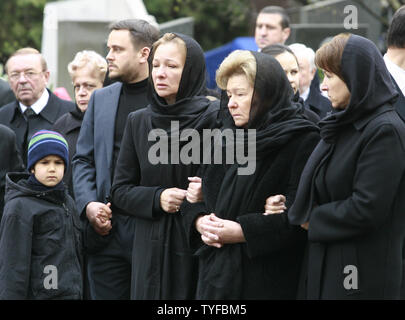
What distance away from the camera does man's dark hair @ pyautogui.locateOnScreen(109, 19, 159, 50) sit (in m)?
5.70

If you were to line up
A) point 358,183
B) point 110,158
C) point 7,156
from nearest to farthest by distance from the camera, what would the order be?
1. point 358,183
2. point 110,158
3. point 7,156

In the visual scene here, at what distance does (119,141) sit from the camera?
18.2 feet

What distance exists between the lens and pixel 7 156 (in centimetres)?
601

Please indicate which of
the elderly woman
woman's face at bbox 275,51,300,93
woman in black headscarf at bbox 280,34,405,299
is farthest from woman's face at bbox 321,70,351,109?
the elderly woman

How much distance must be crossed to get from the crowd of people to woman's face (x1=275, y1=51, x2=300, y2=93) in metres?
0.02

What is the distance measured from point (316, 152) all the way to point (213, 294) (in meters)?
0.95

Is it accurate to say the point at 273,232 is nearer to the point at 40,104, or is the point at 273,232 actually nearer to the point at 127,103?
the point at 127,103

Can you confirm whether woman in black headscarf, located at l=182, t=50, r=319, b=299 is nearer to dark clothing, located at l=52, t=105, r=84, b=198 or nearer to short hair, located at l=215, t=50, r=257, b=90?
short hair, located at l=215, t=50, r=257, b=90

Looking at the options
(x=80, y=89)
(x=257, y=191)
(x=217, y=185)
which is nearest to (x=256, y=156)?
(x=257, y=191)

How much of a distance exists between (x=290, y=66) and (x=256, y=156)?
1743 millimetres

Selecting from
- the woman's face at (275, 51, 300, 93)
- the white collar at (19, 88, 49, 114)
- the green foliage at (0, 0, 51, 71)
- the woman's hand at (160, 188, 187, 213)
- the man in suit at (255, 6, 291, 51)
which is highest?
the green foliage at (0, 0, 51, 71)

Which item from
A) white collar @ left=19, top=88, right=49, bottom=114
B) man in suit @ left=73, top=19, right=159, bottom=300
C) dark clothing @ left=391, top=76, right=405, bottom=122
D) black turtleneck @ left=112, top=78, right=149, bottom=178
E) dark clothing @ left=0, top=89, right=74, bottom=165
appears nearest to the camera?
dark clothing @ left=391, top=76, right=405, bottom=122

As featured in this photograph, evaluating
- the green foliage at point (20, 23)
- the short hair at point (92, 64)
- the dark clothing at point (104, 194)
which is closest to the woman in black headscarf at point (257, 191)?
the dark clothing at point (104, 194)
